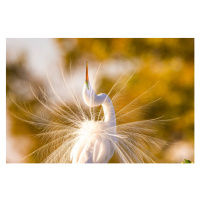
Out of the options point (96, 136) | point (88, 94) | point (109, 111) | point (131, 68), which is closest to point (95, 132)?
point (96, 136)

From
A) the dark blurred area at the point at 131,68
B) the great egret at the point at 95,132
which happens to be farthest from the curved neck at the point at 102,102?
the dark blurred area at the point at 131,68

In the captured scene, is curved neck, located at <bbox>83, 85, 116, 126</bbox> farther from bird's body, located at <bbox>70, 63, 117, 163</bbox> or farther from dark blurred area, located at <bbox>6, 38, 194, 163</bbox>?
dark blurred area, located at <bbox>6, 38, 194, 163</bbox>

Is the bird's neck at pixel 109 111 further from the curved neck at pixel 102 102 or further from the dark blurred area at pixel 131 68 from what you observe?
the dark blurred area at pixel 131 68

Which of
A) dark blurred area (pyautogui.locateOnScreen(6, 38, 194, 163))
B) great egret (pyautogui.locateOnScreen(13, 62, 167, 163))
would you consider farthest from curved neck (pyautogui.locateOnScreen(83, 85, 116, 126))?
dark blurred area (pyautogui.locateOnScreen(6, 38, 194, 163))

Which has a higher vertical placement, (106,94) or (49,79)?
(49,79)
